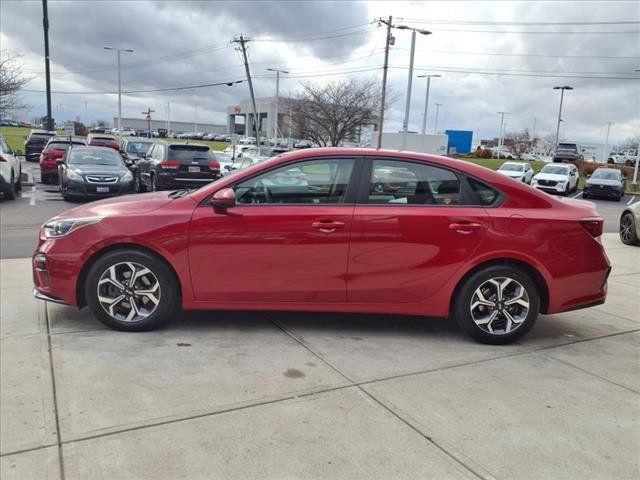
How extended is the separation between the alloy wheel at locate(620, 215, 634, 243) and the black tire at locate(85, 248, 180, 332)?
995 cm

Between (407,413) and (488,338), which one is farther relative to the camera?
(488,338)

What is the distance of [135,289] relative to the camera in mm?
4402

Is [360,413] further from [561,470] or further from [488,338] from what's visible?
[488,338]

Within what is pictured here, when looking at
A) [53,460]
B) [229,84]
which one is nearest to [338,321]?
[53,460]

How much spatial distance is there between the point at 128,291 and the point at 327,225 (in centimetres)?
170

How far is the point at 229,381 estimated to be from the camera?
3.62m

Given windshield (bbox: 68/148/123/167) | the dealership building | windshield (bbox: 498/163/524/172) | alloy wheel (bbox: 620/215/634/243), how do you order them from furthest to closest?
the dealership building
windshield (bbox: 498/163/524/172)
windshield (bbox: 68/148/123/167)
alloy wheel (bbox: 620/215/634/243)

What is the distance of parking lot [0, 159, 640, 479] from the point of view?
276cm

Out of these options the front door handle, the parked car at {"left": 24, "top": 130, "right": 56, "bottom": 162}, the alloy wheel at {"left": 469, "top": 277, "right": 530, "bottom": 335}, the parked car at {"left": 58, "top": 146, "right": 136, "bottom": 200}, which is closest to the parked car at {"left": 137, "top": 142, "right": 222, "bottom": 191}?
the parked car at {"left": 58, "top": 146, "right": 136, "bottom": 200}

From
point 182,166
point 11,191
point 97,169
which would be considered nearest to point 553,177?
point 182,166

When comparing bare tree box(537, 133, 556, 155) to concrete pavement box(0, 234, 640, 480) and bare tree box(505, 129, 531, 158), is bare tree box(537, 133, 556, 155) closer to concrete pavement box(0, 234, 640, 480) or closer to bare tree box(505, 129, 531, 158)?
bare tree box(505, 129, 531, 158)

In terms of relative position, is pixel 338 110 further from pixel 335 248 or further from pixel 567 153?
pixel 335 248

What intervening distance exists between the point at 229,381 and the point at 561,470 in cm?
204

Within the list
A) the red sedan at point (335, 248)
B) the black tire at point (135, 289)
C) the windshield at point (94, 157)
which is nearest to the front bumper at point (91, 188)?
the windshield at point (94, 157)
